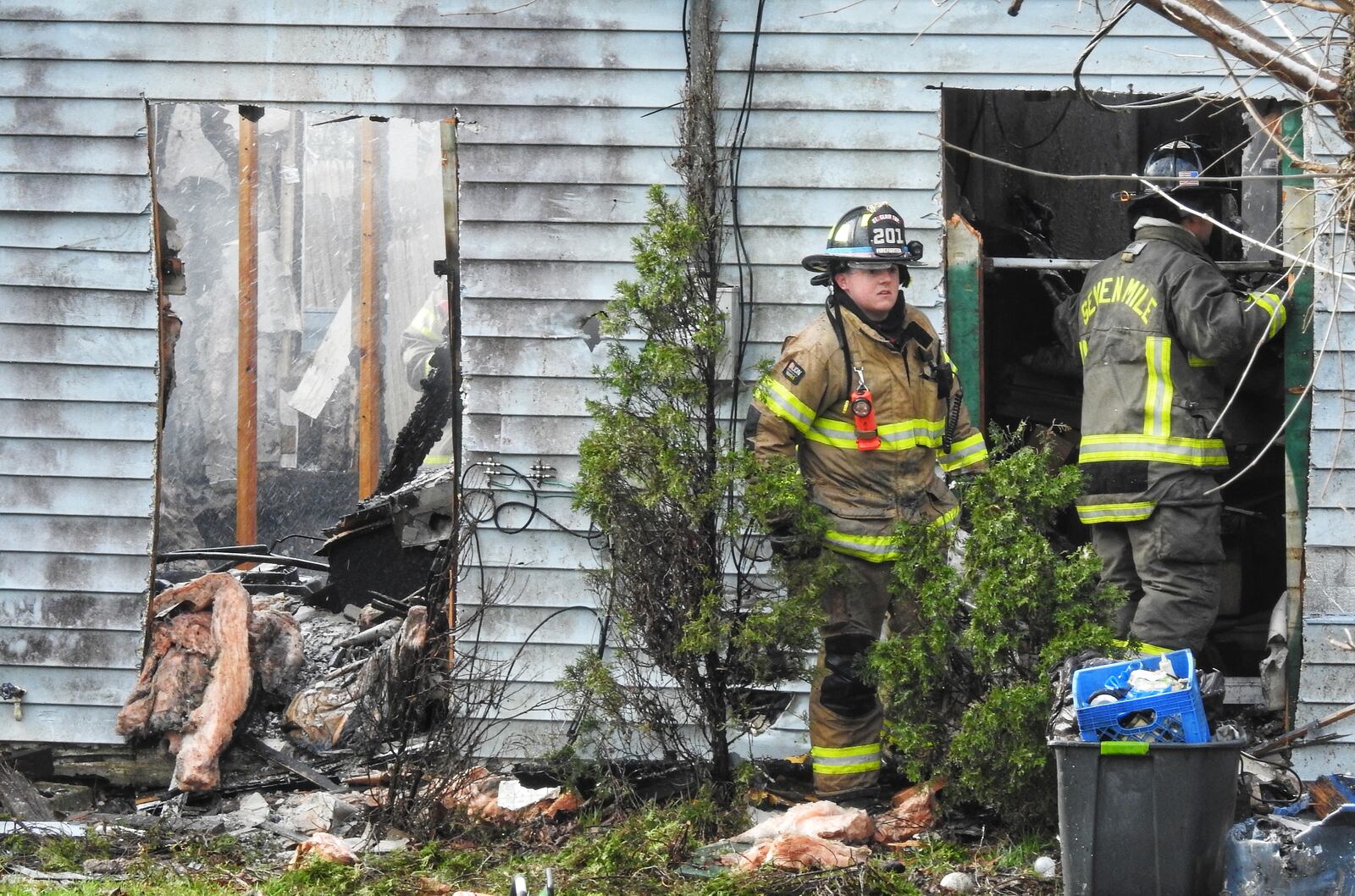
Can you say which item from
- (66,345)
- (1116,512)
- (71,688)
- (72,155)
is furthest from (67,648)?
(1116,512)

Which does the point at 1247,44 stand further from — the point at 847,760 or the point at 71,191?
the point at 71,191

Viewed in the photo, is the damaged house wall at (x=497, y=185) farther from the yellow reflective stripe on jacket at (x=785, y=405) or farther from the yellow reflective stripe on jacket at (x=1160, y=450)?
the yellow reflective stripe on jacket at (x=1160, y=450)

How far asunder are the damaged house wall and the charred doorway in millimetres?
486

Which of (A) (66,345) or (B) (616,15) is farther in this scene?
(A) (66,345)

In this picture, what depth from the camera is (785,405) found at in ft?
17.0

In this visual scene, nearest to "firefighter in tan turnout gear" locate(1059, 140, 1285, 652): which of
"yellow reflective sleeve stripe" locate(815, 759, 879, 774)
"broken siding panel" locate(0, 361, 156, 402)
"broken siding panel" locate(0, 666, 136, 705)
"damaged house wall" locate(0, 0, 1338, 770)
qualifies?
"damaged house wall" locate(0, 0, 1338, 770)

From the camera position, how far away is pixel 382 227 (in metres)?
13.2

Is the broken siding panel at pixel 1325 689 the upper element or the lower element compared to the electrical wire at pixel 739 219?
lower

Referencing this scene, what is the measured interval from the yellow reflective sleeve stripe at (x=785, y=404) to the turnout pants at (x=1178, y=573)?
1430mm

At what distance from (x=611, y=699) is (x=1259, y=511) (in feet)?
12.7

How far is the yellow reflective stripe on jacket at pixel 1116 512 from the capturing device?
17.3 ft

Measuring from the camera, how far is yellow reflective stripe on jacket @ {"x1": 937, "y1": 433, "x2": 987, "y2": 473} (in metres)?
5.56

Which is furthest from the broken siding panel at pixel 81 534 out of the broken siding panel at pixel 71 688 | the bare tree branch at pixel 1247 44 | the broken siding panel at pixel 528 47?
the bare tree branch at pixel 1247 44

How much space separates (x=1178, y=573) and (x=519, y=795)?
9.19 feet
